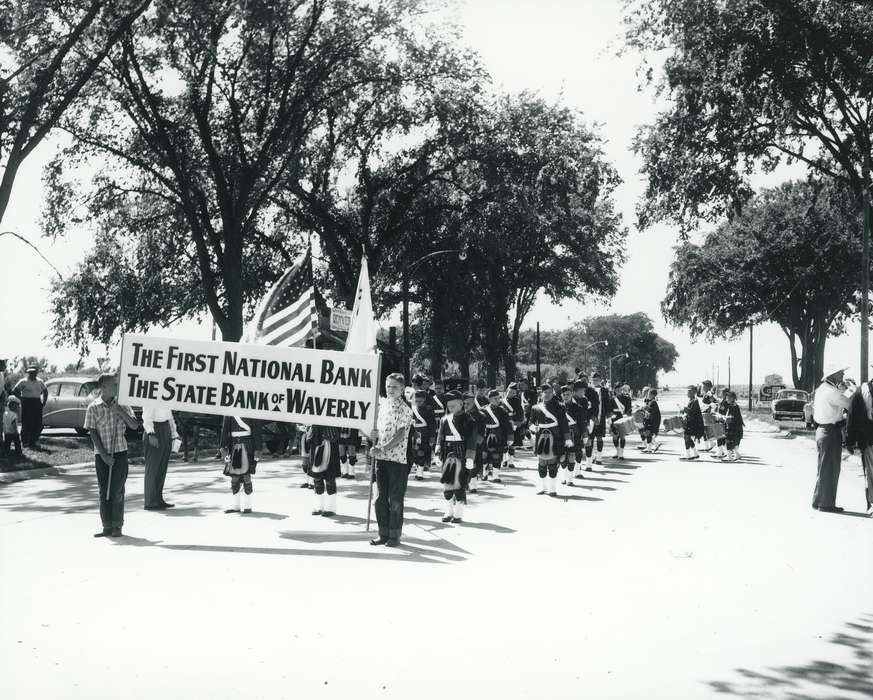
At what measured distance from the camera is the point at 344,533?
32.0 ft

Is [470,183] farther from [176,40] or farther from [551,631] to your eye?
[551,631]

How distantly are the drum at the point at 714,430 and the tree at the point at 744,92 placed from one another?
522 cm

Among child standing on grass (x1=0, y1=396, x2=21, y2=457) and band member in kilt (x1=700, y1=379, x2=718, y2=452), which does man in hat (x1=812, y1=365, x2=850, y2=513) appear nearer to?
band member in kilt (x1=700, y1=379, x2=718, y2=452)

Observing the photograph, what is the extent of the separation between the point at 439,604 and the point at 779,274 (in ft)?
152

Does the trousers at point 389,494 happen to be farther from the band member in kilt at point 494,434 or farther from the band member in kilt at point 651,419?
the band member in kilt at point 651,419

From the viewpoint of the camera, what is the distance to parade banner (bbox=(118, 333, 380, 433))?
32.2 feet

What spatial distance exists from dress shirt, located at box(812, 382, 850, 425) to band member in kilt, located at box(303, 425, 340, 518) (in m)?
6.56

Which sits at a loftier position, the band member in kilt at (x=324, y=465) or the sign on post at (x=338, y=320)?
the sign on post at (x=338, y=320)

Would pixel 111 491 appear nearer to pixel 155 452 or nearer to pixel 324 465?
pixel 155 452

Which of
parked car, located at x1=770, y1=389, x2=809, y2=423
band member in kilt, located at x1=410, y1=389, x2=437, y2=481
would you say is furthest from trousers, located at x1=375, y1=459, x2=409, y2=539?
parked car, located at x1=770, y1=389, x2=809, y2=423

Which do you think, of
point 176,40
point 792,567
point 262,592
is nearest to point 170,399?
point 262,592

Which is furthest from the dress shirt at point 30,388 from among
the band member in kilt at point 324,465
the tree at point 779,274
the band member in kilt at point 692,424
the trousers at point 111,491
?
the tree at point 779,274

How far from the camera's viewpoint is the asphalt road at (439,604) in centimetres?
498

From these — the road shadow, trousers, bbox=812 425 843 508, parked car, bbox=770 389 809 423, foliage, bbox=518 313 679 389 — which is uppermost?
foliage, bbox=518 313 679 389
